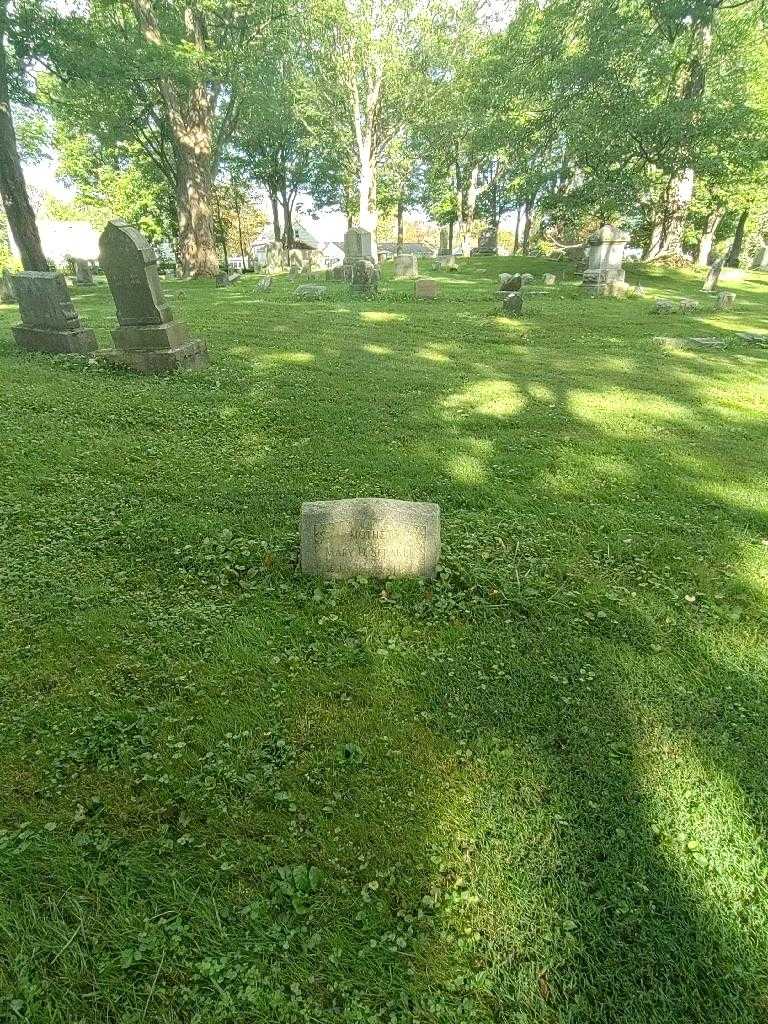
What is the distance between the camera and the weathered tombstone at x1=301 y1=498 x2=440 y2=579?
3635 mm

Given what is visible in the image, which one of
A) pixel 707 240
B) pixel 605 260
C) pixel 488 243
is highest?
pixel 707 240

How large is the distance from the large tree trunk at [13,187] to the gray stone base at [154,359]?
10252mm

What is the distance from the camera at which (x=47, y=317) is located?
8977 millimetres

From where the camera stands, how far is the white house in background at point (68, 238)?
5578 centimetres

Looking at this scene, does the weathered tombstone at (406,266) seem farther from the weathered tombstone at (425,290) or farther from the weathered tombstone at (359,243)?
the weathered tombstone at (425,290)

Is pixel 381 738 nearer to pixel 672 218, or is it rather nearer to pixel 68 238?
pixel 672 218

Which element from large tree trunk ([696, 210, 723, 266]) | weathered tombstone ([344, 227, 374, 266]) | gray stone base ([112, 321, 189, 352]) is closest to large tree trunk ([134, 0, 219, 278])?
weathered tombstone ([344, 227, 374, 266])

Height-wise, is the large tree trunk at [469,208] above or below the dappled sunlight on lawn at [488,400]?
above

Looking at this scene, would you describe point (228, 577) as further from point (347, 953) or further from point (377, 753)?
point (347, 953)

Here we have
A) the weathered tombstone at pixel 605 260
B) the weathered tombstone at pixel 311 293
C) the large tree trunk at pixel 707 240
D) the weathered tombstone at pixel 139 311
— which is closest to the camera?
the weathered tombstone at pixel 139 311

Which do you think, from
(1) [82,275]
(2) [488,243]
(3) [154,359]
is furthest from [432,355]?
(2) [488,243]

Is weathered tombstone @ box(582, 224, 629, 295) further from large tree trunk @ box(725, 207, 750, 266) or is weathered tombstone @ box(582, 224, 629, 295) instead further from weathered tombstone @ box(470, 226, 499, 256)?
weathered tombstone @ box(470, 226, 499, 256)

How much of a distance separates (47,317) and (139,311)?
2319 mm

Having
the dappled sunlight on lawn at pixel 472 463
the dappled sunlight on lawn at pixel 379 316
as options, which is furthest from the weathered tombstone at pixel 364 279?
the dappled sunlight on lawn at pixel 472 463
